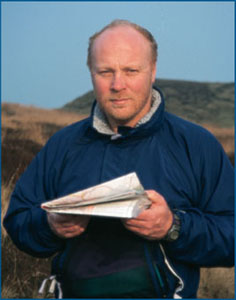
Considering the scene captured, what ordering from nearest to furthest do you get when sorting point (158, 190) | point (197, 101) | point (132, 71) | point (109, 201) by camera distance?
1. point (109, 201)
2. point (158, 190)
3. point (132, 71)
4. point (197, 101)

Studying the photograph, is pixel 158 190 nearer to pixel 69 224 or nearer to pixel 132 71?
pixel 69 224

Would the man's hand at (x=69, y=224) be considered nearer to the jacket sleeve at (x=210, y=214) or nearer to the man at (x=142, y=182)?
the man at (x=142, y=182)

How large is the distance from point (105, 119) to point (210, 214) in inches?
→ 29.2

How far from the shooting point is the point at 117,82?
2.40 meters

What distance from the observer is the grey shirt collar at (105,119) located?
2.50 meters

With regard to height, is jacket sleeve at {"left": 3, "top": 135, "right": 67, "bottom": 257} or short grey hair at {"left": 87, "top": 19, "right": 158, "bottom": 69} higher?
short grey hair at {"left": 87, "top": 19, "right": 158, "bottom": 69}

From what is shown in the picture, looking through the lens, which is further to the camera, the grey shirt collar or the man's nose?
the grey shirt collar

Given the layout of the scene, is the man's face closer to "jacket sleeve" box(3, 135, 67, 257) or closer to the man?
the man

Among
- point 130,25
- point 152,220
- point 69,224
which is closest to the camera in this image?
point 152,220

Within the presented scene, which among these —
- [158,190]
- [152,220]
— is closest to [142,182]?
[158,190]

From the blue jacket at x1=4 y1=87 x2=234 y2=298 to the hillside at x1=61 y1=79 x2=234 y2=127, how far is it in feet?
125

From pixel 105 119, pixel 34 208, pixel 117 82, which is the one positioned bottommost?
pixel 34 208

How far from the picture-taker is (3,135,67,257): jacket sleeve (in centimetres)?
248

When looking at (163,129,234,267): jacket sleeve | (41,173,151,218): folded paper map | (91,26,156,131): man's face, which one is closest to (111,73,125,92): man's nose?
(91,26,156,131): man's face
